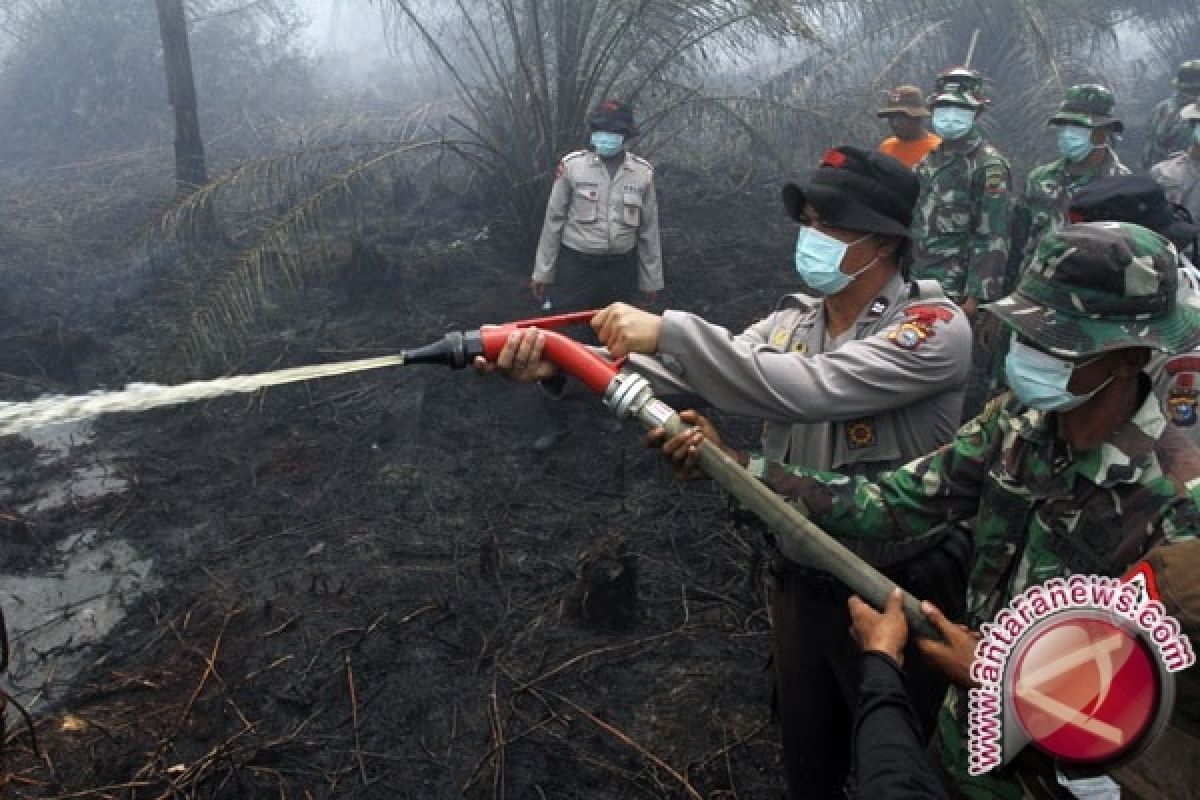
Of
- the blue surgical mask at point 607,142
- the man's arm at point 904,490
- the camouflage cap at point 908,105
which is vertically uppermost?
the camouflage cap at point 908,105

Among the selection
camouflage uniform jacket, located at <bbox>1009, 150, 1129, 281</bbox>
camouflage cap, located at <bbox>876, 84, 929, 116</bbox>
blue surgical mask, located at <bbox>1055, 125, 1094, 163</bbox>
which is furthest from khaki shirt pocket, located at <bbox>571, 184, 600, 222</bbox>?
blue surgical mask, located at <bbox>1055, 125, 1094, 163</bbox>

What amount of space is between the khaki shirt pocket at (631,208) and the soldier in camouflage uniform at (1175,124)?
429 cm

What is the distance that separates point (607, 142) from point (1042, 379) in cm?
434

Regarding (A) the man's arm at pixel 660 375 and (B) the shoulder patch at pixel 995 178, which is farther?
(B) the shoulder patch at pixel 995 178

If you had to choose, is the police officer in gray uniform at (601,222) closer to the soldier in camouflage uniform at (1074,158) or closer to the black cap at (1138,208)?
the soldier in camouflage uniform at (1074,158)

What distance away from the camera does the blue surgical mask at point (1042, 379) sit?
1545 millimetres

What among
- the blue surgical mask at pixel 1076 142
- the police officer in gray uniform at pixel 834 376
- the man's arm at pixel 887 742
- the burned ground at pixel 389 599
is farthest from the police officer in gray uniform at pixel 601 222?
the man's arm at pixel 887 742

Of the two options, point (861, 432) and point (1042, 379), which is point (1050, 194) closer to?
point (861, 432)

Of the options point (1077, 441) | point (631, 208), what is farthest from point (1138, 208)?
point (631, 208)

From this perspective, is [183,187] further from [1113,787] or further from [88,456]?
[1113,787]

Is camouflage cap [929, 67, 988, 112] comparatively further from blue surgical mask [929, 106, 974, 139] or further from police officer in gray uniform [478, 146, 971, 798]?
police officer in gray uniform [478, 146, 971, 798]

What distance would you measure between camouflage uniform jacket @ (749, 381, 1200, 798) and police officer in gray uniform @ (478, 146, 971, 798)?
7.2 inches

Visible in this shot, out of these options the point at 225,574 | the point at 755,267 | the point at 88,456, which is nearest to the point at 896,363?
the point at 225,574

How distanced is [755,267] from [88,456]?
18.1 feet
